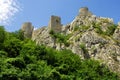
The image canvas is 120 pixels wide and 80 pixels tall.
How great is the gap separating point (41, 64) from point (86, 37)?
44.0ft

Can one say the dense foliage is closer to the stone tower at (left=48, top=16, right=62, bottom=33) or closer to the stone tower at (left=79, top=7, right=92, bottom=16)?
the stone tower at (left=48, top=16, right=62, bottom=33)

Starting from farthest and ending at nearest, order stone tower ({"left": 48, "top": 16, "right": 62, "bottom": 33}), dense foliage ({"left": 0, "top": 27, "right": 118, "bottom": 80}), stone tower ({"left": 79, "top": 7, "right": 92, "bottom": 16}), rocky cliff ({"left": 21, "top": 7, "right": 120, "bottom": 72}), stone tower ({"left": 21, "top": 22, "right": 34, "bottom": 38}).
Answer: stone tower ({"left": 21, "top": 22, "right": 34, "bottom": 38}) → stone tower ({"left": 79, "top": 7, "right": 92, "bottom": 16}) → stone tower ({"left": 48, "top": 16, "right": 62, "bottom": 33}) → rocky cliff ({"left": 21, "top": 7, "right": 120, "bottom": 72}) → dense foliage ({"left": 0, "top": 27, "right": 118, "bottom": 80})

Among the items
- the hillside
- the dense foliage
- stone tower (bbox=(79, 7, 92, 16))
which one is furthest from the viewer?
stone tower (bbox=(79, 7, 92, 16))

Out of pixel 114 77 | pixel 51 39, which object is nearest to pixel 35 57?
pixel 114 77

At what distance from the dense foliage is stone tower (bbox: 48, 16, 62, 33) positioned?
27.6ft

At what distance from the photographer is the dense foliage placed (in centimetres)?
4266

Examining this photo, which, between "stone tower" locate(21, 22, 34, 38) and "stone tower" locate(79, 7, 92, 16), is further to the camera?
"stone tower" locate(21, 22, 34, 38)

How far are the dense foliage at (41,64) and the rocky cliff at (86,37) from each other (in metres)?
1.99

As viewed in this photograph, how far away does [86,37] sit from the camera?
59156 mm

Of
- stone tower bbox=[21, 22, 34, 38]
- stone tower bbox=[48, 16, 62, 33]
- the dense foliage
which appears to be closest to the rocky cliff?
stone tower bbox=[48, 16, 62, 33]

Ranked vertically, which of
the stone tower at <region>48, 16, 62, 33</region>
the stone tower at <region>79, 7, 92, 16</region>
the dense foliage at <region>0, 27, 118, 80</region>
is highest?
the stone tower at <region>79, 7, 92, 16</region>

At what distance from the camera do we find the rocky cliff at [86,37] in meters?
56.5

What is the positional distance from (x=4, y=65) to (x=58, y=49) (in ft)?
58.4

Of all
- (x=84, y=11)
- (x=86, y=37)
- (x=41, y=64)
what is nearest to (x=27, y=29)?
(x=84, y=11)
